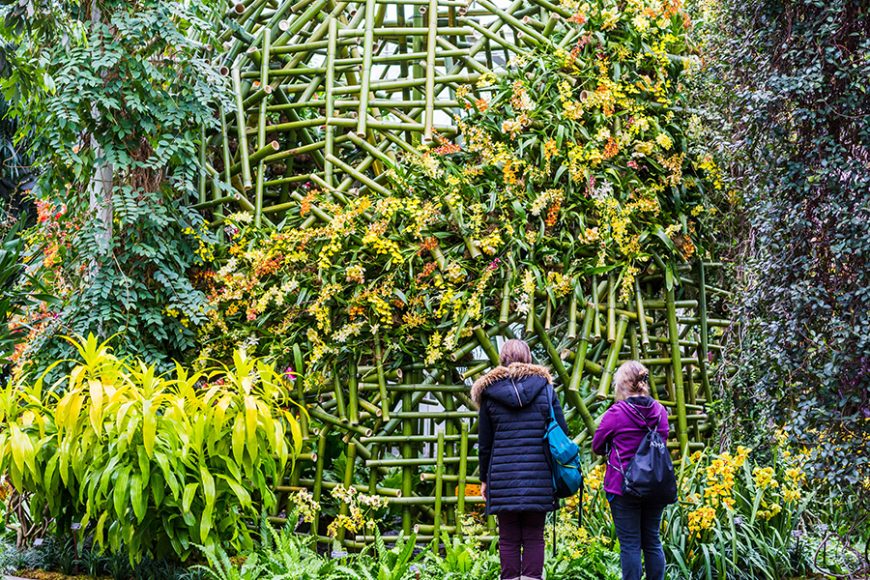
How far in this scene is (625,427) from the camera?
450 cm

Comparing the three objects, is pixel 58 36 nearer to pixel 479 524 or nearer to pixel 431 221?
pixel 431 221

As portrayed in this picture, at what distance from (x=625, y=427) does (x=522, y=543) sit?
2.66 feet

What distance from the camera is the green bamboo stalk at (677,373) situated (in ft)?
19.5

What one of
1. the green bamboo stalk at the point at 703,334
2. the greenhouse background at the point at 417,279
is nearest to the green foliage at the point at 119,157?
the greenhouse background at the point at 417,279

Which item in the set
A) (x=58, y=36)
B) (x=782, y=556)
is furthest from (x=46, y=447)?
(x=782, y=556)

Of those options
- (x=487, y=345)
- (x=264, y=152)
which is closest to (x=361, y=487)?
(x=487, y=345)

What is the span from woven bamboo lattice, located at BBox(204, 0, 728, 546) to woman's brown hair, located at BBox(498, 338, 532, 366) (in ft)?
3.14

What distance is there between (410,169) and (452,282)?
831mm

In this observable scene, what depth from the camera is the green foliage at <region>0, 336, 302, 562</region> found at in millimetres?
4555

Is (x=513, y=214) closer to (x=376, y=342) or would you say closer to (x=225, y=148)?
(x=376, y=342)

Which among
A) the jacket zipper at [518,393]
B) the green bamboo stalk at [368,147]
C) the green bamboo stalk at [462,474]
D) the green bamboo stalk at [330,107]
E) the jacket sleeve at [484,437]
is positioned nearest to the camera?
the jacket zipper at [518,393]

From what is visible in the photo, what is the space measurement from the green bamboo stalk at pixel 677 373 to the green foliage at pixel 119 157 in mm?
3134

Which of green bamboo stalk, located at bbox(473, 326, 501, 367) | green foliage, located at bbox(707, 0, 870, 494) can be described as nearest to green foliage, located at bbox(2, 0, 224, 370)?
green bamboo stalk, located at bbox(473, 326, 501, 367)

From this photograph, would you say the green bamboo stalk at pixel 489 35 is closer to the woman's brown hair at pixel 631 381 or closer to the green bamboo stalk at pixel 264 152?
the green bamboo stalk at pixel 264 152
